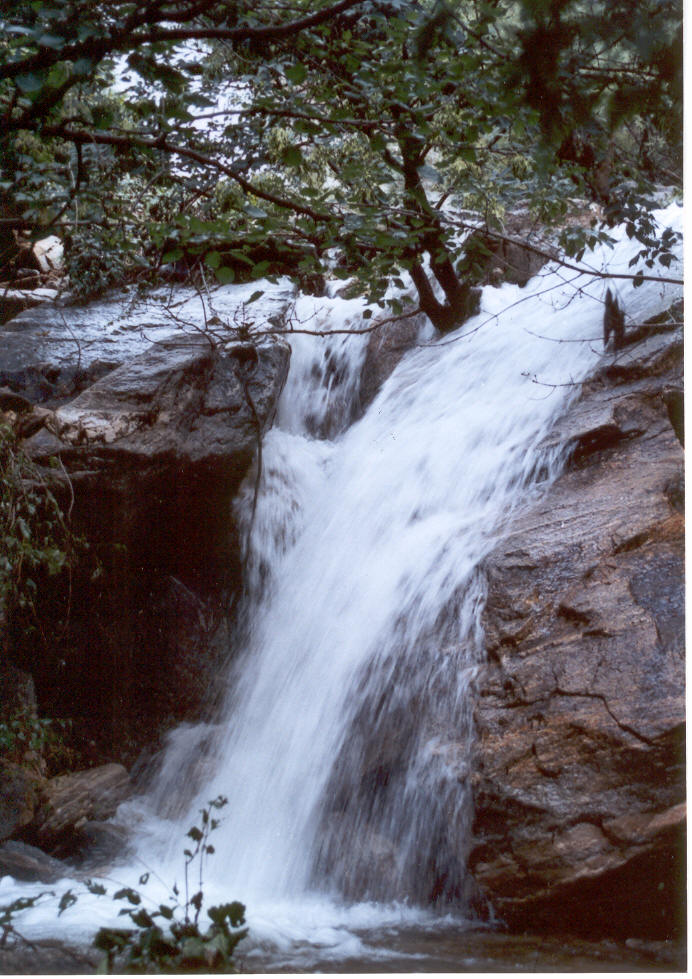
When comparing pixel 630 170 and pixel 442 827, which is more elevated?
pixel 630 170

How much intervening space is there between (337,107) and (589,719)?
9.32 ft

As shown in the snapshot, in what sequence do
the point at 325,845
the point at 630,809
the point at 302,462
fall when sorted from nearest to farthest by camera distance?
the point at 630,809
the point at 325,845
the point at 302,462

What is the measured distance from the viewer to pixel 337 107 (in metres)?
3.52

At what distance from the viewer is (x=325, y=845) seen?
155 inches

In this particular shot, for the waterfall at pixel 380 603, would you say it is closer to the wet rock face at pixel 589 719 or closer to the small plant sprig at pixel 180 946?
the wet rock face at pixel 589 719

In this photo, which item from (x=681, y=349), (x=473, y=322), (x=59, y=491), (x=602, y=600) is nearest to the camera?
(x=602, y=600)

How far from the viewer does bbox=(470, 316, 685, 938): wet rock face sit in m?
3.01

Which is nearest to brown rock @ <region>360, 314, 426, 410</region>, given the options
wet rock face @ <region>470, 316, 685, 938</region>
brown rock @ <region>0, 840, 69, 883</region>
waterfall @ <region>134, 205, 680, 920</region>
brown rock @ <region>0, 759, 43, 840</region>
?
waterfall @ <region>134, 205, 680, 920</region>

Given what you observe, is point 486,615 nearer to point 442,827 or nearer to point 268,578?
point 442,827

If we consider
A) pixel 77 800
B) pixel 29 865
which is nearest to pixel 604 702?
pixel 29 865

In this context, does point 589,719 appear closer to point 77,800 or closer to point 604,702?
point 604,702

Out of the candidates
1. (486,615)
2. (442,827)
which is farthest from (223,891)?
(486,615)

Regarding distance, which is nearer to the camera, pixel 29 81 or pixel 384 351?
pixel 29 81

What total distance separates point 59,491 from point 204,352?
4.73 feet
